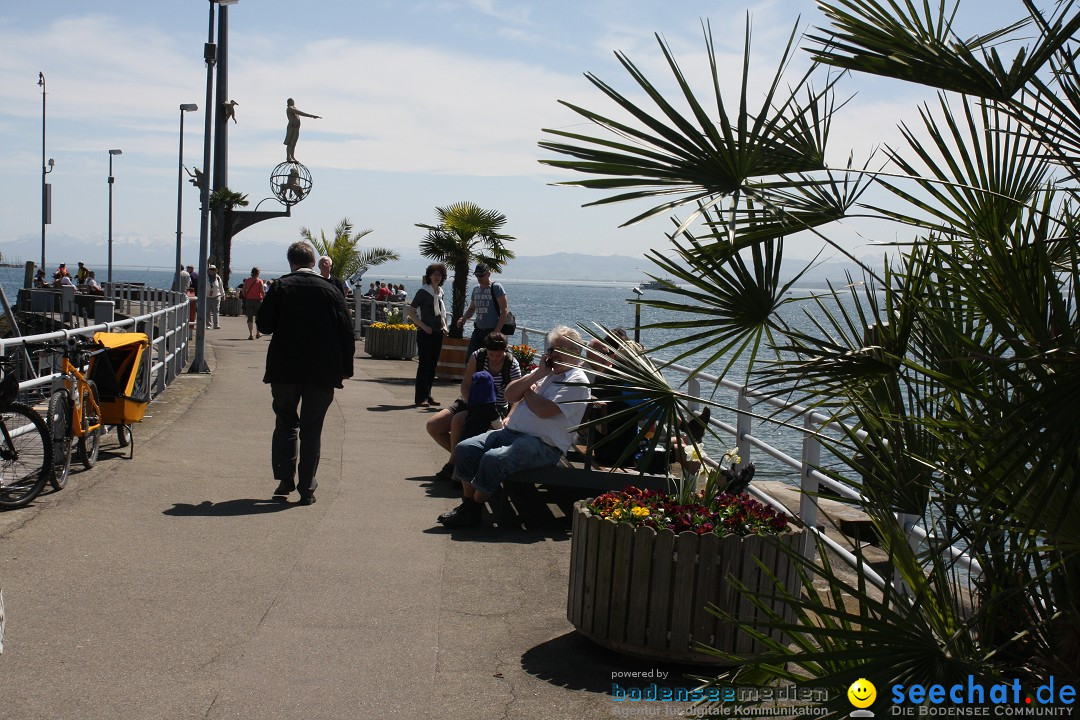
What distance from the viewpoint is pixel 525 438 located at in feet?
24.1

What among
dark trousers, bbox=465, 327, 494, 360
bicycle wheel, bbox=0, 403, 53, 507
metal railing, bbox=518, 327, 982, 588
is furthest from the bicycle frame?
dark trousers, bbox=465, 327, 494, 360

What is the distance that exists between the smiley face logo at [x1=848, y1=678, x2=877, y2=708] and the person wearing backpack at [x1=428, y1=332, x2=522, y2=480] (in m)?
5.69

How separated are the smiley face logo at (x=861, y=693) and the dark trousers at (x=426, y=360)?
37.8ft

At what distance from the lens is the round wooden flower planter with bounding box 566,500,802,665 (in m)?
4.86

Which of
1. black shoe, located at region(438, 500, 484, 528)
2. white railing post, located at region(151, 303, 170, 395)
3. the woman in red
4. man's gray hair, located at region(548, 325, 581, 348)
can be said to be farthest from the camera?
the woman in red

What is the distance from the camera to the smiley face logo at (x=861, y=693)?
114 inches

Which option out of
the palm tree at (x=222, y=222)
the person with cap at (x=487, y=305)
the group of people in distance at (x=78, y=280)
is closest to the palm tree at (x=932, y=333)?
the person with cap at (x=487, y=305)

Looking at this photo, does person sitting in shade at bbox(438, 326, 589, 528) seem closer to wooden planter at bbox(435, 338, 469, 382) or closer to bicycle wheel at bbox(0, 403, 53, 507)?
bicycle wheel at bbox(0, 403, 53, 507)

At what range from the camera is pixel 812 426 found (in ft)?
19.2

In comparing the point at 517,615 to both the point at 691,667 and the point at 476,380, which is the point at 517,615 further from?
the point at 476,380

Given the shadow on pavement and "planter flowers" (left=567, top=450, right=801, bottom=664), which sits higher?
"planter flowers" (left=567, top=450, right=801, bottom=664)

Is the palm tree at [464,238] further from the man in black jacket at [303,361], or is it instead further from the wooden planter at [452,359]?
the man in black jacket at [303,361]

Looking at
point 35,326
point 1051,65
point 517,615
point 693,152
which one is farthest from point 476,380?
point 35,326

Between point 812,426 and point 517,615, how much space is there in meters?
1.83
